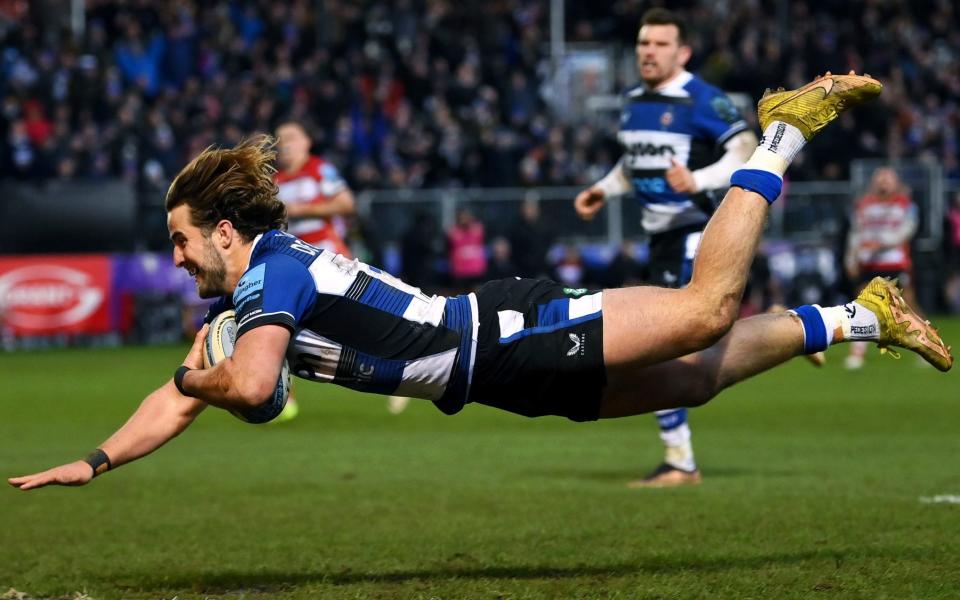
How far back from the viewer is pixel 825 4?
121 ft

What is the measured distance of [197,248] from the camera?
6.23m

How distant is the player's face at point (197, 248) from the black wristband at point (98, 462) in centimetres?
83

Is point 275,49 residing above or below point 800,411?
above

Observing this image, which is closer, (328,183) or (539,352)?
(539,352)

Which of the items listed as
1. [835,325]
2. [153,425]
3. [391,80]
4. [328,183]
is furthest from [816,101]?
[391,80]

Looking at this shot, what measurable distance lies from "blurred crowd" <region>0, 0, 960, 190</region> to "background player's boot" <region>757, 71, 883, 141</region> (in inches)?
772

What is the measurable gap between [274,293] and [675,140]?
473 centimetres

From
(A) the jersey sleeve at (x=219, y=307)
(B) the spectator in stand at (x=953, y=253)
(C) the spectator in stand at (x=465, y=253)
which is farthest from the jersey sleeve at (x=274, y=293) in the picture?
(B) the spectator in stand at (x=953, y=253)

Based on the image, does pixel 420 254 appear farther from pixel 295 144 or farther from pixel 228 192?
pixel 228 192

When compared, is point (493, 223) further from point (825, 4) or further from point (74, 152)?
point (825, 4)

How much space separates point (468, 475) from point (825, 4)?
1127 inches

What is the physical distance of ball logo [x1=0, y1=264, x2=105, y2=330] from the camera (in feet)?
77.3

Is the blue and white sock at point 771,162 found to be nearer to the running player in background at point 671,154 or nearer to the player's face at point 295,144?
the running player in background at point 671,154

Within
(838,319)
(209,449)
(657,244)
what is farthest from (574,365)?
(209,449)
